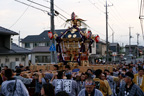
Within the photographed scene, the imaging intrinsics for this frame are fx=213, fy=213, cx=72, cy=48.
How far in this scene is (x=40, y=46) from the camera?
39406 millimetres

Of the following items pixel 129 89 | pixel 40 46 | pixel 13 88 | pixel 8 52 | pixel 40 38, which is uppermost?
pixel 40 38

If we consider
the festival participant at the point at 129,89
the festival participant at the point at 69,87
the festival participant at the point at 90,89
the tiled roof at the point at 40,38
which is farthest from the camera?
the tiled roof at the point at 40,38

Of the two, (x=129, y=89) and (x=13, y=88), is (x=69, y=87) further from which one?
(x=129, y=89)

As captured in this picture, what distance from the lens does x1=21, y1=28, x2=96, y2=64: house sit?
37188mm

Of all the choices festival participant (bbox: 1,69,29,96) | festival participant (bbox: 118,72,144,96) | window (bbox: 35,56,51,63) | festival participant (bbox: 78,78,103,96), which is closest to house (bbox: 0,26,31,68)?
window (bbox: 35,56,51,63)

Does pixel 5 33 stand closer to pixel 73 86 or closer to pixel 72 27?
pixel 72 27

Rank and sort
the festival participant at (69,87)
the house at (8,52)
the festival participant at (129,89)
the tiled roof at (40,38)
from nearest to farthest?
the festival participant at (129,89)
the festival participant at (69,87)
the house at (8,52)
the tiled roof at (40,38)

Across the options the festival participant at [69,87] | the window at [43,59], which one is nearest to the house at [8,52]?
the window at [43,59]

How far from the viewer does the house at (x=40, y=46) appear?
A: 37.2 m

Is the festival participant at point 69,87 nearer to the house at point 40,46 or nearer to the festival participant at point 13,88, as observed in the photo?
the festival participant at point 13,88

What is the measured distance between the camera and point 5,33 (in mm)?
19875

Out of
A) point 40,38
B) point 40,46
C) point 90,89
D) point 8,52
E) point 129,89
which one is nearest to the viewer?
point 90,89

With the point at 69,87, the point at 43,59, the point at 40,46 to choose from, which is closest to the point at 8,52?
the point at 69,87

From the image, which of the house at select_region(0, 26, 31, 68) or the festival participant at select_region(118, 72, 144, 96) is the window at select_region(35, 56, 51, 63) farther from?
the festival participant at select_region(118, 72, 144, 96)
